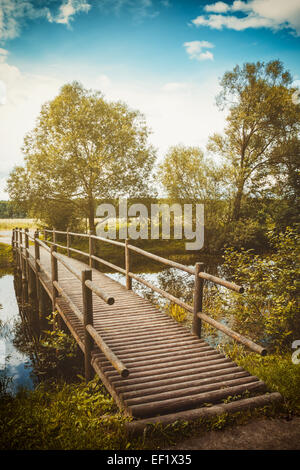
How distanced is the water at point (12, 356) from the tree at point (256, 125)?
15.5 meters

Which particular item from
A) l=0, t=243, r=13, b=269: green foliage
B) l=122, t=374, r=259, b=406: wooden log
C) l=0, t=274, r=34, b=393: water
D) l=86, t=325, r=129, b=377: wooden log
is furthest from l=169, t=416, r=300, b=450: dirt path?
l=0, t=243, r=13, b=269: green foliage

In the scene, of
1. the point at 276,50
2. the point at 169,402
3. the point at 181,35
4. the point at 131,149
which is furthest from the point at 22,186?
the point at 181,35

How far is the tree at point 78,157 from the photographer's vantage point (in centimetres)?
1825

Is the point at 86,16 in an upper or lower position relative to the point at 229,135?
upper

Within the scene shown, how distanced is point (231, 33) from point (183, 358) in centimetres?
2289

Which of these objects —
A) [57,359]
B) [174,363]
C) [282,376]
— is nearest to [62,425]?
[174,363]

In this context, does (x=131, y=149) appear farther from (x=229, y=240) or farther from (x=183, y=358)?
(x=183, y=358)

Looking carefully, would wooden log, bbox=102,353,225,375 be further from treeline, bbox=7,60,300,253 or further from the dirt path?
treeline, bbox=7,60,300,253

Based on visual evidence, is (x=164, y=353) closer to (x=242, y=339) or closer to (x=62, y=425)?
(x=242, y=339)

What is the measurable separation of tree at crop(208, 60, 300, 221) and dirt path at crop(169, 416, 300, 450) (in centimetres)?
1839

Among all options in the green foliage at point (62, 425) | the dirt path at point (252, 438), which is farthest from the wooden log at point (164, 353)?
the dirt path at point (252, 438)

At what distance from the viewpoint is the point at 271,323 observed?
639 cm

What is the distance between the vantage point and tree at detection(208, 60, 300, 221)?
20516 mm

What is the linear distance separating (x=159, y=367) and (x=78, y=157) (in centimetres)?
1702
